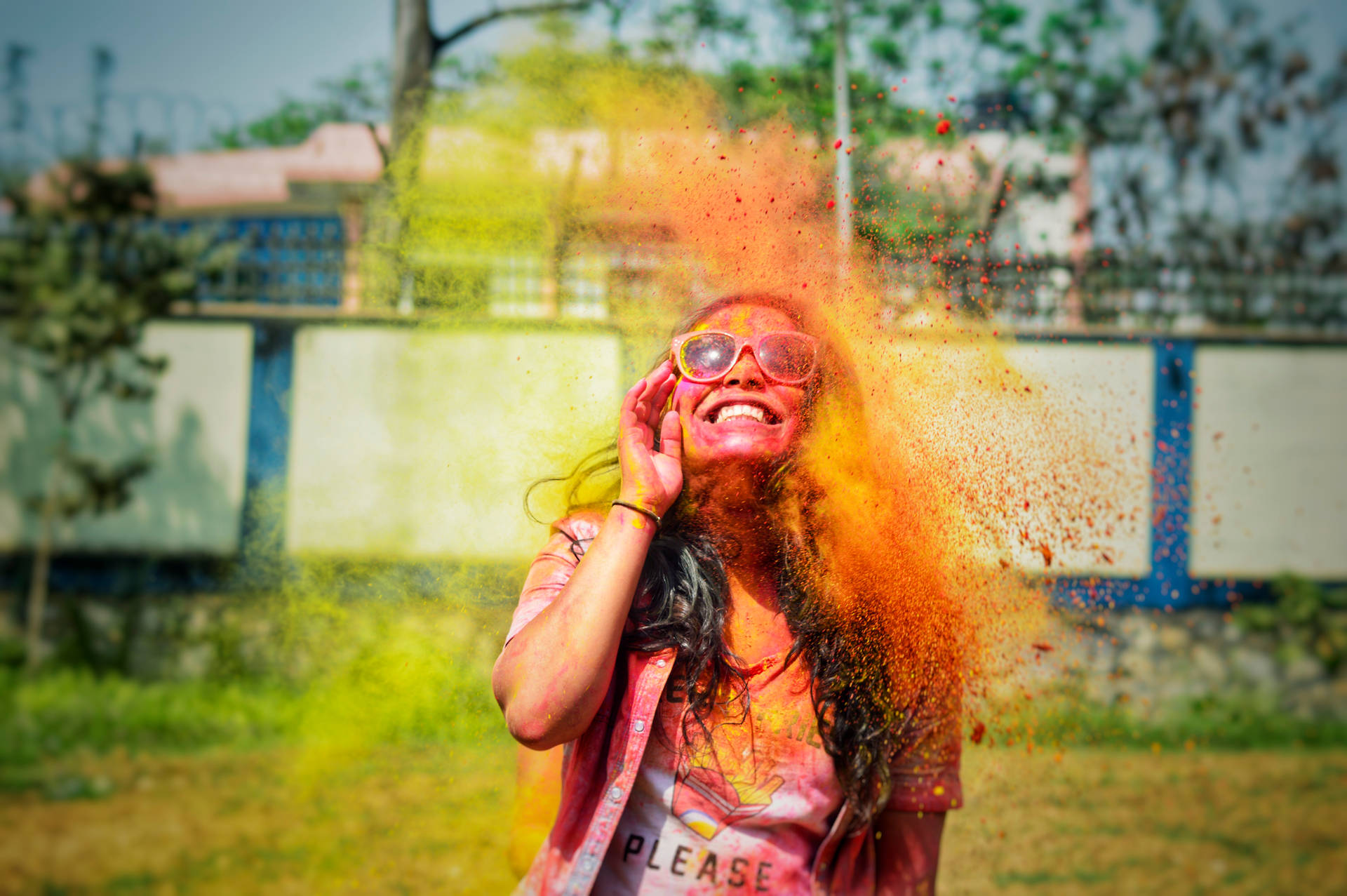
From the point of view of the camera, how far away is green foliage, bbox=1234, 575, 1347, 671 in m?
5.72

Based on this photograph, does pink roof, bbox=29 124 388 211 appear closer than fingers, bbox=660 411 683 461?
No

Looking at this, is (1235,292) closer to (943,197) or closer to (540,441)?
(943,197)

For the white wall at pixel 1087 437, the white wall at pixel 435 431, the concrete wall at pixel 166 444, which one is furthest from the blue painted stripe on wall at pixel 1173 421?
the concrete wall at pixel 166 444

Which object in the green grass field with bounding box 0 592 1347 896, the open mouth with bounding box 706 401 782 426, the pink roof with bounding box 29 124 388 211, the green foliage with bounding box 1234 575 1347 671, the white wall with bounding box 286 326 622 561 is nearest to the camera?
the open mouth with bounding box 706 401 782 426

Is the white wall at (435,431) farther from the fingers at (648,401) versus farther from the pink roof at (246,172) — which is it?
the pink roof at (246,172)

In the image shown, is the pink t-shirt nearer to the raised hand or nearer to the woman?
the woman

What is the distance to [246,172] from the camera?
17.9 feet

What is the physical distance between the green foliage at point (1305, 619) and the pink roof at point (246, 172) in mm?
6624

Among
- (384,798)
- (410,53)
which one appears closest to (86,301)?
(410,53)

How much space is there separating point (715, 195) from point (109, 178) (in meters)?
5.17

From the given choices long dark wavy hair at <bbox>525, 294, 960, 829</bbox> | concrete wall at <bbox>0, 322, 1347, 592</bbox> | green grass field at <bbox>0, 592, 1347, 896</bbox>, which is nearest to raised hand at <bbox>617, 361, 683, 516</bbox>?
long dark wavy hair at <bbox>525, 294, 960, 829</bbox>

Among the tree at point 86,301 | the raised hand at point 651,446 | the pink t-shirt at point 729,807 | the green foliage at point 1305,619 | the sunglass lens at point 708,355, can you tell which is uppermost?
the tree at point 86,301

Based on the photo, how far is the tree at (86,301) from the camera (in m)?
5.10

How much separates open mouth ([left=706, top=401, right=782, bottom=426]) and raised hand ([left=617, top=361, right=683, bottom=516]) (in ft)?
0.27
